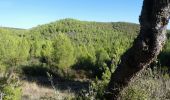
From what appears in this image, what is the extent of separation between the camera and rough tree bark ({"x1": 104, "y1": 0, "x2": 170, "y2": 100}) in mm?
4027

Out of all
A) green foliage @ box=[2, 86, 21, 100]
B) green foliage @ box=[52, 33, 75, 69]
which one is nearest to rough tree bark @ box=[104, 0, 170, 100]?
green foliage @ box=[2, 86, 21, 100]

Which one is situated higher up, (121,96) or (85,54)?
(121,96)

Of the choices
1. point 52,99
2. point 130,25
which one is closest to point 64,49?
point 52,99

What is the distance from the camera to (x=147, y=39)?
432 centimetres

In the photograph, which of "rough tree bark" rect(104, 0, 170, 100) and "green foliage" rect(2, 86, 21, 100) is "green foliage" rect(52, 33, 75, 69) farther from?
"rough tree bark" rect(104, 0, 170, 100)

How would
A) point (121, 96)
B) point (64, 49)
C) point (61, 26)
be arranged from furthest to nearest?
point (61, 26)
point (64, 49)
point (121, 96)

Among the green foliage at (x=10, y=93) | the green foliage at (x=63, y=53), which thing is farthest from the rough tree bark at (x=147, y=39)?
the green foliage at (x=63, y=53)

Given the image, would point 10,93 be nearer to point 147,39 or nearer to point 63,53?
point 147,39

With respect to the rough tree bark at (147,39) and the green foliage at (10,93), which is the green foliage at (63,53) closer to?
the green foliage at (10,93)

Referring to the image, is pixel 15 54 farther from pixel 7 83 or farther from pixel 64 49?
pixel 7 83

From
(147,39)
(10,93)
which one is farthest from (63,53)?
(147,39)

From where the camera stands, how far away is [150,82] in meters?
5.65

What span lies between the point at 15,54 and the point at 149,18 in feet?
125

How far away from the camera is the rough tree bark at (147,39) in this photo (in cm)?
403
